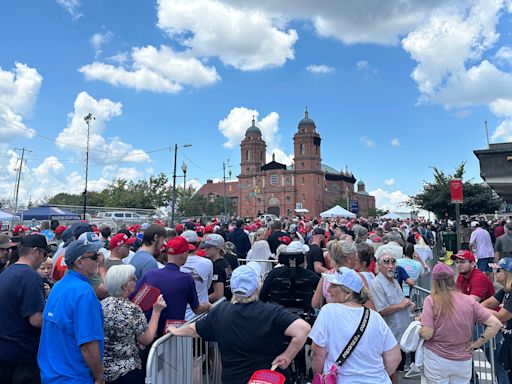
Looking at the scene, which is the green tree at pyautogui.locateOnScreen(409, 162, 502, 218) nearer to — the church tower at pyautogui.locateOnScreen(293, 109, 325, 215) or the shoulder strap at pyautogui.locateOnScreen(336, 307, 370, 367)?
the shoulder strap at pyautogui.locateOnScreen(336, 307, 370, 367)

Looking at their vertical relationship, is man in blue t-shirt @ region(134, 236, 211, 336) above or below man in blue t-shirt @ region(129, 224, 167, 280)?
below

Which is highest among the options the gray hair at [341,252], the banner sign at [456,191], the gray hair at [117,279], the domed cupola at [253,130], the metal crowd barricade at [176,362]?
the domed cupola at [253,130]

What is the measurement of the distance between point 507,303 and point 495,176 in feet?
25.1

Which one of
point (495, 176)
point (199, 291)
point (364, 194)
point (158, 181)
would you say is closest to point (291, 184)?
point (158, 181)

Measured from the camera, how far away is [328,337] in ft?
9.37

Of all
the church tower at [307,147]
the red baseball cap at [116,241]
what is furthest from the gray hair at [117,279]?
the church tower at [307,147]

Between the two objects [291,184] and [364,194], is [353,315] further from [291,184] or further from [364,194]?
[364,194]

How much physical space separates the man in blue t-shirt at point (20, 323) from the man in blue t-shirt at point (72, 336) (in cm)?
40

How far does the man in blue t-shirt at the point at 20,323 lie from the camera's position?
10.3ft

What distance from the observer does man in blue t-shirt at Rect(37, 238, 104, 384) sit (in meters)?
2.71

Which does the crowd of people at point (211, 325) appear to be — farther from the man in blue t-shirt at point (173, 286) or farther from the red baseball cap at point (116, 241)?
the red baseball cap at point (116, 241)

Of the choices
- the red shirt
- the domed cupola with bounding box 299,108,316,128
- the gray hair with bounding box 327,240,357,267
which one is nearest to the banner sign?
the red shirt

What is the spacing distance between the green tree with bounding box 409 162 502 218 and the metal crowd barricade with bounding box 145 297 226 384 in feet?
74.1

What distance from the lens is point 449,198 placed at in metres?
23.4
